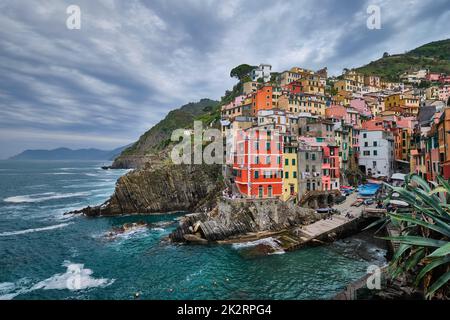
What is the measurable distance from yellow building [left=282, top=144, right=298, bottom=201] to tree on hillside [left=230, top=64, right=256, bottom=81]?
89059 mm

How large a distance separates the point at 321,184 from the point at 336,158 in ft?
22.8

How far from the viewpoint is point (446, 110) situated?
25.4 meters

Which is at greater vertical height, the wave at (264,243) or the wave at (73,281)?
the wave at (264,243)

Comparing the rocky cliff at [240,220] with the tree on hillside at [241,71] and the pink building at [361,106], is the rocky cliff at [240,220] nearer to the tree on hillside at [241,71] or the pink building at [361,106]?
the pink building at [361,106]

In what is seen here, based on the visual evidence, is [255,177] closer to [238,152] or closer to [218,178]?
[238,152]

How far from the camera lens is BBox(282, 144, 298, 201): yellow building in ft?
138

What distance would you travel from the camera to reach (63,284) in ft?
82.3

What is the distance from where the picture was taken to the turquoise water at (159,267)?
22.8 m

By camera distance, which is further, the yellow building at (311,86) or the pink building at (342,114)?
the yellow building at (311,86)

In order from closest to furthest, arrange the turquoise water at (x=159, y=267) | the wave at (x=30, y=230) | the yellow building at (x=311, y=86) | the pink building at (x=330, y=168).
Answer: the turquoise water at (x=159, y=267), the wave at (x=30, y=230), the pink building at (x=330, y=168), the yellow building at (x=311, y=86)

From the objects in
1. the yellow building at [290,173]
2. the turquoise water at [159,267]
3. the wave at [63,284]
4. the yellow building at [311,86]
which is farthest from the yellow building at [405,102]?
Answer: the wave at [63,284]

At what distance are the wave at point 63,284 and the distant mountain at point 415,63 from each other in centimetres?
15380

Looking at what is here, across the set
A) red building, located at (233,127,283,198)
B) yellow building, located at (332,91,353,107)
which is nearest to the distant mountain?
yellow building, located at (332,91,353,107)

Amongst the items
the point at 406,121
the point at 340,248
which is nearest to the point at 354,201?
the point at 340,248
